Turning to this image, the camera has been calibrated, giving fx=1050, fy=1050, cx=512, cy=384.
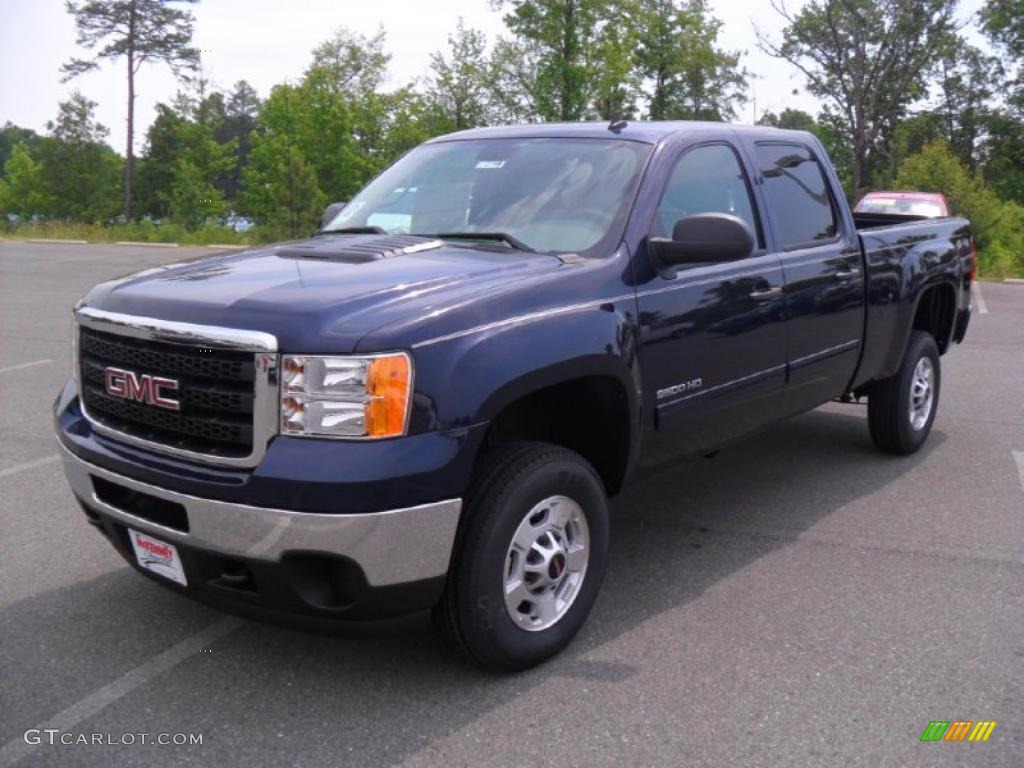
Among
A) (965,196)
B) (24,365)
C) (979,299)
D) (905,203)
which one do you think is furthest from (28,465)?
(965,196)

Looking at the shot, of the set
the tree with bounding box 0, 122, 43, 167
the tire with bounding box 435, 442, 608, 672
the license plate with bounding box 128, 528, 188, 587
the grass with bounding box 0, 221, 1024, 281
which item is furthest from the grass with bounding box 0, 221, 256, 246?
the tree with bounding box 0, 122, 43, 167

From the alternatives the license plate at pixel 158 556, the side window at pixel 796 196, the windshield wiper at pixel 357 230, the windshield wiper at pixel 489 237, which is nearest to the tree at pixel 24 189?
the windshield wiper at pixel 357 230

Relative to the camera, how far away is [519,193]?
4.43 meters

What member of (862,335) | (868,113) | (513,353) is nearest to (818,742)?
(513,353)

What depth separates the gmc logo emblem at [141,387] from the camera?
10.9ft

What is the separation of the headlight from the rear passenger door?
2.46m

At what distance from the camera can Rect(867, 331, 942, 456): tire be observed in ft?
20.6

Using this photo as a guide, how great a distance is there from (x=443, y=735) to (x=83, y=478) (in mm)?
1537

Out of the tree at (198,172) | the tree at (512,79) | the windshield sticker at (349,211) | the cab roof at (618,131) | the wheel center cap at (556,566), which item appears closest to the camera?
the wheel center cap at (556,566)

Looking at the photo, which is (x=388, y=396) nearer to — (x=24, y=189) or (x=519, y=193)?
(x=519, y=193)

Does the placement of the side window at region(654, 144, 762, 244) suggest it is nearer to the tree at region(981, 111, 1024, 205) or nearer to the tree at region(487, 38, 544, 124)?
the tree at region(487, 38, 544, 124)

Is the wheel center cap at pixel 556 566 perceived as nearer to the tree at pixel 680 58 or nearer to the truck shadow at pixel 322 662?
the truck shadow at pixel 322 662

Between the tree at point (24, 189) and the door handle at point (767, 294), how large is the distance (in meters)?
68.7

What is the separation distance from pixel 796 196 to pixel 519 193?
5.62 ft
